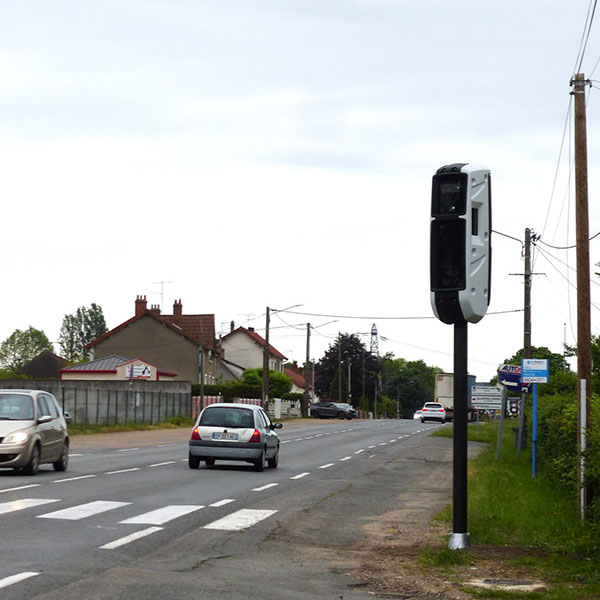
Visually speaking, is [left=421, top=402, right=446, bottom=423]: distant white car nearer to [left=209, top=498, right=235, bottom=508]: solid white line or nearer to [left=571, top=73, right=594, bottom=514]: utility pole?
[left=571, top=73, right=594, bottom=514]: utility pole

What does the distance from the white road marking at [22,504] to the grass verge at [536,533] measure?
17.0 ft

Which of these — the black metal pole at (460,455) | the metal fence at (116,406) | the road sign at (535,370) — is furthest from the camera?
the metal fence at (116,406)

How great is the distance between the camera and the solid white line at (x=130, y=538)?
33.8 ft

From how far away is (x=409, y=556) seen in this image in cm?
1041

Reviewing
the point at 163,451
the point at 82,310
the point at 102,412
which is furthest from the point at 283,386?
the point at 82,310

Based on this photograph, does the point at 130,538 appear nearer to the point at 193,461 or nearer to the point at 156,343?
the point at 193,461

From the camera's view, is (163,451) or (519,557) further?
(163,451)

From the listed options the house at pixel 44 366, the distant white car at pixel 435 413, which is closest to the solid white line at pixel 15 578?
the distant white car at pixel 435 413

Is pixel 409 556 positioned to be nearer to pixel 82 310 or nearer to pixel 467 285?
pixel 467 285

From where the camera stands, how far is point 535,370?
73.0 feet

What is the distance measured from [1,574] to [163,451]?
76.3 ft

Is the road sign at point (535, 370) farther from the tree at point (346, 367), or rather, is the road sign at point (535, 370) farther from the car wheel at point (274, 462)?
the tree at point (346, 367)

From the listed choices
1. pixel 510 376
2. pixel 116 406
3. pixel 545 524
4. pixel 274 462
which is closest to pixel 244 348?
pixel 116 406

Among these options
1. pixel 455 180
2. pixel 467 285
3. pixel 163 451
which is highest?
pixel 455 180
